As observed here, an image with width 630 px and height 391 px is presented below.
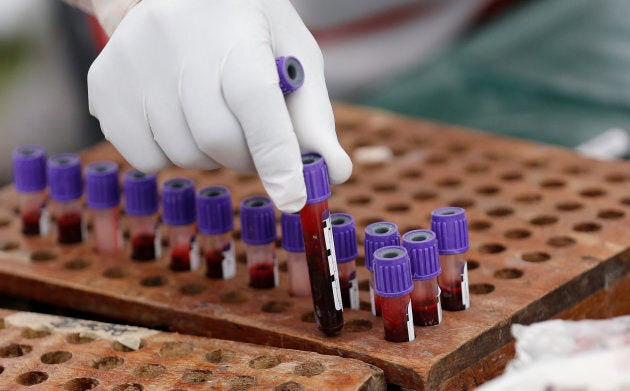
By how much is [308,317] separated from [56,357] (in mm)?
372

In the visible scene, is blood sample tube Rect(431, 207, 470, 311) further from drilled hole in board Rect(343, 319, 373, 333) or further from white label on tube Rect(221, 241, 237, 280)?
white label on tube Rect(221, 241, 237, 280)

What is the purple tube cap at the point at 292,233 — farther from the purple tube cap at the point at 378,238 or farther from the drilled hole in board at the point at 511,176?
the drilled hole in board at the point at 511,176

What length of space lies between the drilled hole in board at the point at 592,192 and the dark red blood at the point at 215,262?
0.69m

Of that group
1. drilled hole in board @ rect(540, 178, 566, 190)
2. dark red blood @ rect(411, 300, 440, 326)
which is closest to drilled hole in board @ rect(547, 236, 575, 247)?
drilled hole in board @ rect(540, 178, 566, 190)

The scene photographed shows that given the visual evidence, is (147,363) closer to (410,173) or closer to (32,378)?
(32,378)

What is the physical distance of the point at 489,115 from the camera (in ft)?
8.65

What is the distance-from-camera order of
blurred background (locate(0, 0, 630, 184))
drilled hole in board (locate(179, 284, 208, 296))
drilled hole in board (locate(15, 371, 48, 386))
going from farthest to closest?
1. blurred background (locate(0, 0, 630, 184))
2. drilled hole in board (locate(179, 284, 208, 296))
3. drilled hole in board (locate(15, 371, 48, 386))

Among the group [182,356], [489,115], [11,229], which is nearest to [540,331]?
[182,356]

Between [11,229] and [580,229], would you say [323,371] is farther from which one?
[11,229]

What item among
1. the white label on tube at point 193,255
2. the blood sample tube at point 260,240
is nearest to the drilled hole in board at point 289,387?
the blood sample tube at point 260,240

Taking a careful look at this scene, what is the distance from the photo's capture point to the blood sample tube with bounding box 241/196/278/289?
1625mm

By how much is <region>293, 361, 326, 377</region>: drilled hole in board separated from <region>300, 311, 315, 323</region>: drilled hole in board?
0.14m

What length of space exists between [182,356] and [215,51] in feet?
1.40

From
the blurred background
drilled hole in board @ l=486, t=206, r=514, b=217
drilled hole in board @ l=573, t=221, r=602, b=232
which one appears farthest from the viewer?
the blurred background
